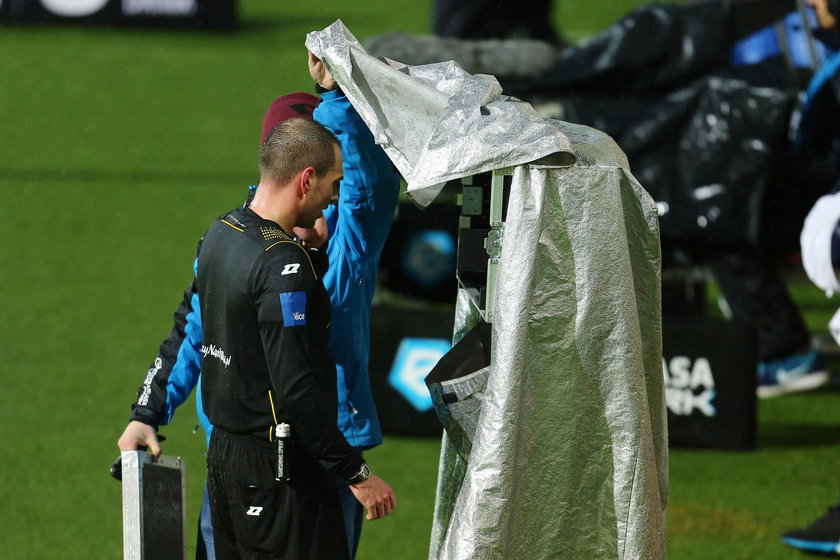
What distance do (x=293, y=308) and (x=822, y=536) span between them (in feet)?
9.76

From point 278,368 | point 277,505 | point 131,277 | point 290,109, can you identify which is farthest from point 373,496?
point 131,277

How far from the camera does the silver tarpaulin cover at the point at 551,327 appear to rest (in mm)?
2977

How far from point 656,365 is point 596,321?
0.28 m

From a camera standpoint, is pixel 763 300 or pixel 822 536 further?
pixel 763 300

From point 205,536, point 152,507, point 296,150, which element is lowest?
point 205,536

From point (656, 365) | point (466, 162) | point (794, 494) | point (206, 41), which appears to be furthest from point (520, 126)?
point (206, 41)

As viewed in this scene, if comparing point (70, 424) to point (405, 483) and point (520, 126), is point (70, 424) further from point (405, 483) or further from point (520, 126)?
point (520, 126)

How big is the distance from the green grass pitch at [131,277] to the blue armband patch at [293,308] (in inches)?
91.0

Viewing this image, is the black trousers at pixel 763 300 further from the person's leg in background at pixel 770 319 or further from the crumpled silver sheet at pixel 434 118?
the crumpled silver sheet at pixel 434 118

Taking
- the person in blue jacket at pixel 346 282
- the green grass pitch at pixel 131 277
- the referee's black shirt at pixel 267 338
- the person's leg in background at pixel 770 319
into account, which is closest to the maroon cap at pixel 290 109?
the person in blue jacket at pixel 346 282

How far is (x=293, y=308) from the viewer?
2959 millimetres

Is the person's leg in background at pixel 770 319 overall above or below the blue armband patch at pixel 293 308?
below

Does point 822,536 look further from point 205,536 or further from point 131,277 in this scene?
point 131,277

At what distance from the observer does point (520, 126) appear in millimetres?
2986
